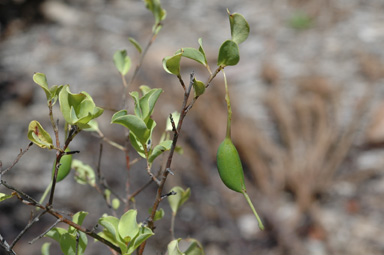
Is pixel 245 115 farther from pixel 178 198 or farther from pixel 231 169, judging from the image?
pixel 231 169

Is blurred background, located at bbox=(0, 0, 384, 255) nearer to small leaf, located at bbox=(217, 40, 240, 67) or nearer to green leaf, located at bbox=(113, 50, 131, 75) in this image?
green leaf, located at bbox=(113, 50, 131, 75)

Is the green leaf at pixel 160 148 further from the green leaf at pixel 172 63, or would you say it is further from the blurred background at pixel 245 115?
the blurred background at pixel 245 115

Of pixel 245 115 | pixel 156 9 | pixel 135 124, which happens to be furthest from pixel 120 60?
pixel 245 115

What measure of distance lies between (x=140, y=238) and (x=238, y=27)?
0.17m

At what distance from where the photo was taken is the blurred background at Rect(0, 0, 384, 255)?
1522 millimetres

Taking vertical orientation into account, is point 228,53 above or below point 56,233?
above

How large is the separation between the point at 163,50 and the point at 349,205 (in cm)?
119

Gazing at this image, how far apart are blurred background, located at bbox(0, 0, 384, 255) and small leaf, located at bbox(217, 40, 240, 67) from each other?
3.82 ft

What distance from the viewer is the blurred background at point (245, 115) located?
4.99 ft

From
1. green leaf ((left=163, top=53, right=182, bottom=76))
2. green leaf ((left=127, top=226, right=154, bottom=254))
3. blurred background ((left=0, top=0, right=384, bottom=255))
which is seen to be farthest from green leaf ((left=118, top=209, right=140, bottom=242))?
blurred background ((left=0, top=0, right=384, bottom=255))

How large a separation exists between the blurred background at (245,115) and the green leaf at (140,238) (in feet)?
3.59

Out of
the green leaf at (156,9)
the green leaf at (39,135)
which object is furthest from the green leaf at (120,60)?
the green leaf at (39,135)

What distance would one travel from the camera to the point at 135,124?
31 cm

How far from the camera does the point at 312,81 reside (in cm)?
202
